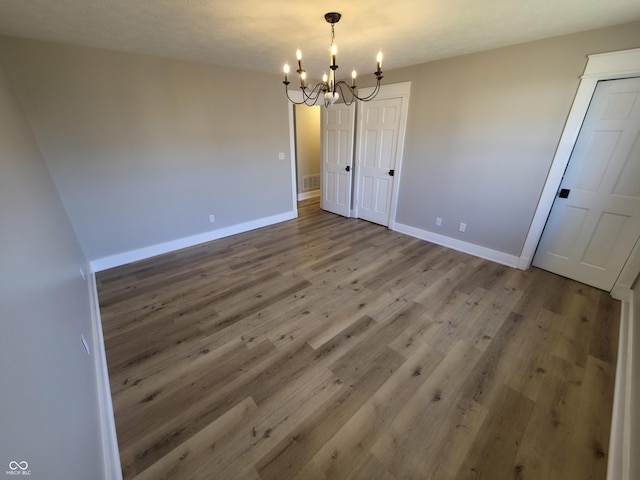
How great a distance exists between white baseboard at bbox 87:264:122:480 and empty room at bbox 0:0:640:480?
1.0 inches

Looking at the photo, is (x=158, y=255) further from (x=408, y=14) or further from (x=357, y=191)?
(x=408, y=14)

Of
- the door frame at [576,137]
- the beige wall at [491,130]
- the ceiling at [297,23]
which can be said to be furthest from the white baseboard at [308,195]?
the door frame at [576,137]

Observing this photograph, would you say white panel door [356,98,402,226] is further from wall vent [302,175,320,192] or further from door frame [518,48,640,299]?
wall vent [302,175,320,192]

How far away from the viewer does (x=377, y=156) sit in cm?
419

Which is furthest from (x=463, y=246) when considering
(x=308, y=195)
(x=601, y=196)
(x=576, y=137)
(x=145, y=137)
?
(x=145, y=137)

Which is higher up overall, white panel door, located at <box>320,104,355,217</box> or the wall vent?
white panel door, located at <box>320,104,355,217</box>

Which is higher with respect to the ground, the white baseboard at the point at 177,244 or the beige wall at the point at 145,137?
the beige wall at the point at 145,137

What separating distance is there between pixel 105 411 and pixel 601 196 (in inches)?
176

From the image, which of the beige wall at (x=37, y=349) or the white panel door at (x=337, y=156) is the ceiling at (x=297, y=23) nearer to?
the beige wall at (x=37, y=349)

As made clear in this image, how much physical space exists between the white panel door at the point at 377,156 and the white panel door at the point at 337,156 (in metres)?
0.23

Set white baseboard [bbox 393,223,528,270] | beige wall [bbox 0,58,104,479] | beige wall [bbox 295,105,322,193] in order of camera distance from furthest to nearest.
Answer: beige wall [bbox 295,105,322,193] < white baseboard [bbox 393,223,528,270] < beige wall [bbox 0,58,104,479]

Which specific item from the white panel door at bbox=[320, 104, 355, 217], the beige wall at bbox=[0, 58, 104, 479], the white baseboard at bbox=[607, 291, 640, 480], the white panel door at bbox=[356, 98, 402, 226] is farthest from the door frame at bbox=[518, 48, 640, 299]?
the beige wall at bbox=[0, 58, 104, 479]

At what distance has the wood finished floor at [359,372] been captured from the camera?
1356 millimetres

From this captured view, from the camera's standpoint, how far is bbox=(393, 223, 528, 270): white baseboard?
10.4 ft
